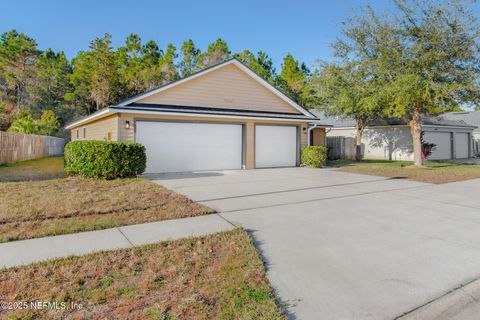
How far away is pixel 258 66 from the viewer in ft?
133

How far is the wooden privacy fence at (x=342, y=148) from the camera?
2244 centimetres

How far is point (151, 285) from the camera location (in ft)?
9.94

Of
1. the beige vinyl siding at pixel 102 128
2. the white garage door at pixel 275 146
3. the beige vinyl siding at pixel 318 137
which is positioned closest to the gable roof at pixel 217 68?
the beige vinyl siding at pixel 102 128

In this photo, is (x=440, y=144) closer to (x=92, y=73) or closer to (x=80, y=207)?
(x=80, y=207)

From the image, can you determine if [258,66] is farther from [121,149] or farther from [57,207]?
[57,207]

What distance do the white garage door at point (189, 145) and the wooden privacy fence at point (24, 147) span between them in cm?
800

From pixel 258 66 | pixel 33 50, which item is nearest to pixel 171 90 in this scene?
pixel 258 66

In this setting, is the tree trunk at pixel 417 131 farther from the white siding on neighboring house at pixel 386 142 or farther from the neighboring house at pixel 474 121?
the neighboring house at pixel 474 121

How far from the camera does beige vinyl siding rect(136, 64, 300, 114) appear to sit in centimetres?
1366

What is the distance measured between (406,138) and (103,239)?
2225 cm

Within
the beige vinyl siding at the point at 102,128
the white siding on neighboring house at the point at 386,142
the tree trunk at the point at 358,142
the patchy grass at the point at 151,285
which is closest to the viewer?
the patchy grass at the point at 151,285

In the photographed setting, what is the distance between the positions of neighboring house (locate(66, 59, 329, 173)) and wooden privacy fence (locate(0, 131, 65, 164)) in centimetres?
365

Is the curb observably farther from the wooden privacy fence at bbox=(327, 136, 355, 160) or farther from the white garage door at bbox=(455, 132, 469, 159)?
the white garage door at bbox=(455, 132, 469, 159)

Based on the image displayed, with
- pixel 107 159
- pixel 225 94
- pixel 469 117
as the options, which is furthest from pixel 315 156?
pixel 469 117
